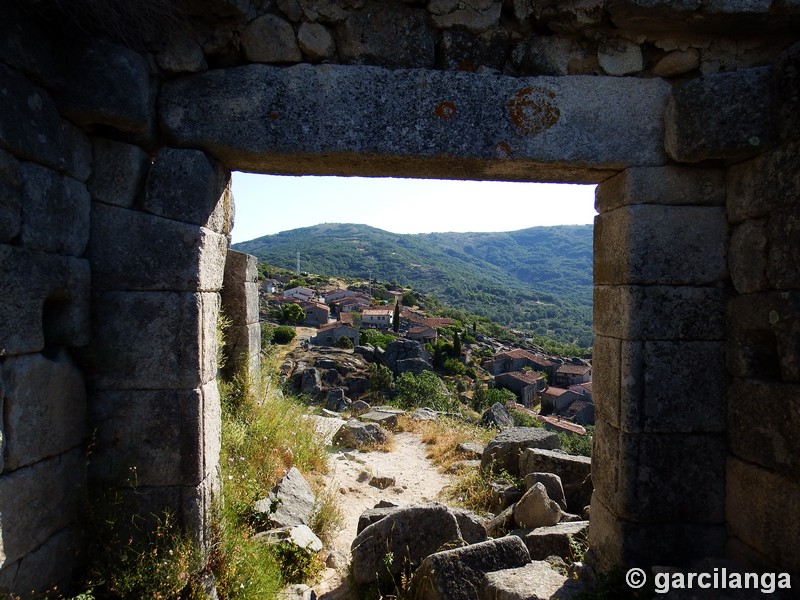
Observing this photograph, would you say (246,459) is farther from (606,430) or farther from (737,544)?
(737,544)

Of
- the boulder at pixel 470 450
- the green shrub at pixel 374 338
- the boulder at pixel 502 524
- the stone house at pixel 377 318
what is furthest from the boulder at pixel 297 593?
the stone house at pixel 377 318

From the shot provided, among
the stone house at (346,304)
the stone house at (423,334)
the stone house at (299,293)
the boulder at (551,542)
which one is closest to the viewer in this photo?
the boulder at (551,542)

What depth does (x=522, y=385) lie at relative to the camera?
3688cm

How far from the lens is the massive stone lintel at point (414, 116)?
279 centimetres

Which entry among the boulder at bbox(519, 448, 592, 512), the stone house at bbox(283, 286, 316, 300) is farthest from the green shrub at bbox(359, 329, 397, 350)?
the boulder at bbox(519, 448, 592, 512)

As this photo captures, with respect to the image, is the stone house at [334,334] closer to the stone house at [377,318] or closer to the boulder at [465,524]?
the stone house at [377,318]

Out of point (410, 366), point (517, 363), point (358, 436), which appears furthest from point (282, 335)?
point (358, 436)

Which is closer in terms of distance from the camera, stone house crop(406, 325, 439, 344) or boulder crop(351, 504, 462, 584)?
boulder crop(351, 504, 462, 584)

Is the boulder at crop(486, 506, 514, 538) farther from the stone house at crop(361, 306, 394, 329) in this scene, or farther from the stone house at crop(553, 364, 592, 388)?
the stone house at crop(361, 306, 394, 329)

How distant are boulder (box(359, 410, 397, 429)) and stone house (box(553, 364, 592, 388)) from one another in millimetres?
36731

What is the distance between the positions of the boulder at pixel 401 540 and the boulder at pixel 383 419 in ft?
15.0

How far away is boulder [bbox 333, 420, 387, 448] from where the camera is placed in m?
7.11

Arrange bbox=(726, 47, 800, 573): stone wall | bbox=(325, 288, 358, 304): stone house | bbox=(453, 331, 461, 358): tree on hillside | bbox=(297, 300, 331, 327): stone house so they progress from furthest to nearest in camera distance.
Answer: bbox=(325, 288, 358, 304): stone house, bbox=(297, 300, 331, 327): stone house, bbox=(453, 331, 461, 358): tree on hillside, bbox=(726, 47, 800, 573): stone wall

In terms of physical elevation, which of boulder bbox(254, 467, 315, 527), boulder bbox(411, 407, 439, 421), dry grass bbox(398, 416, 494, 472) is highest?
boulder bbox(254, 467, 315, 527)
